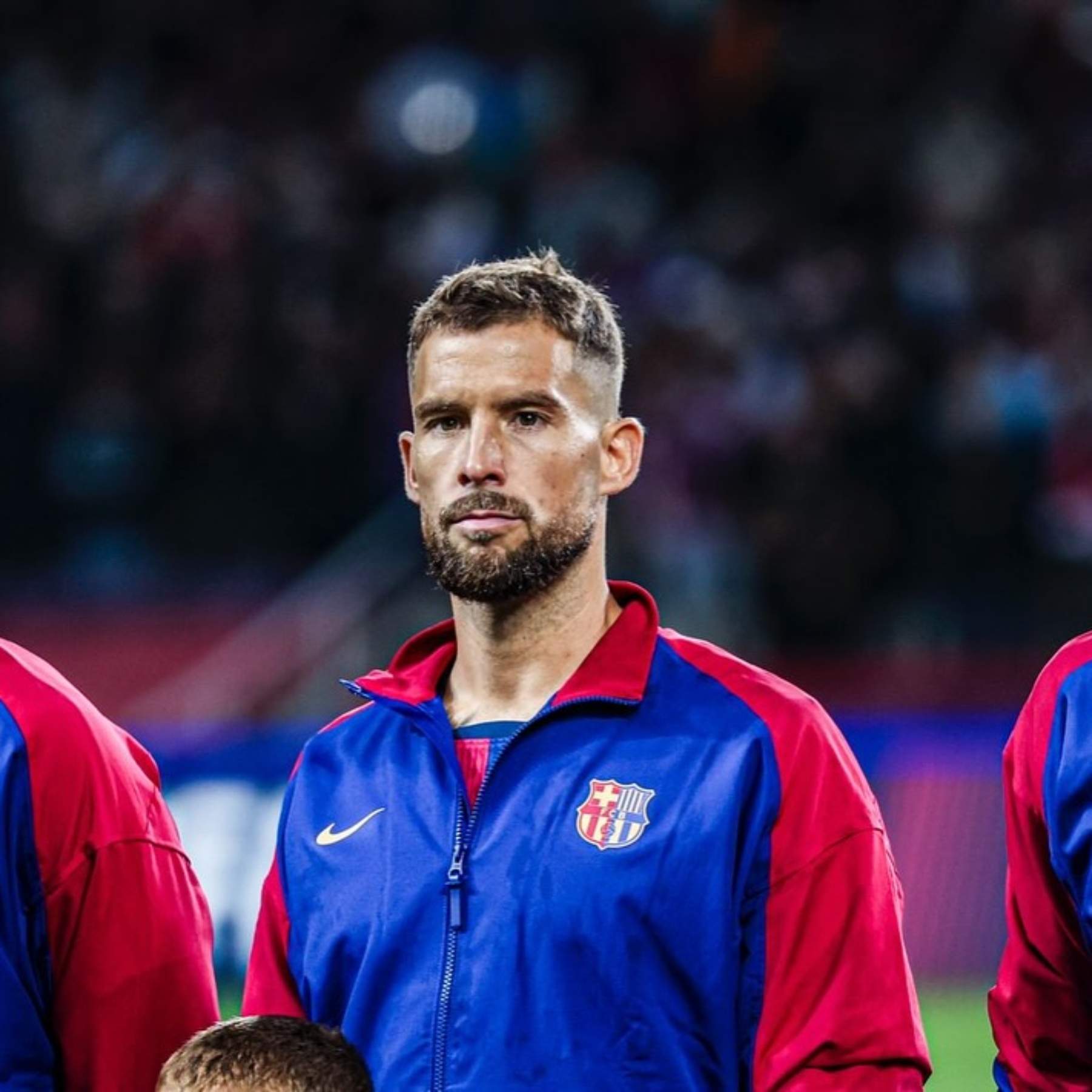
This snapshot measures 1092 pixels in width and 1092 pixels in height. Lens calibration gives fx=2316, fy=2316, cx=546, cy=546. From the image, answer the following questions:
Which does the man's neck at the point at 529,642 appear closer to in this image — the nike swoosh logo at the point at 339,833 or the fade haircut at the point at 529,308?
the nike swoosh logo at the point at 339,833

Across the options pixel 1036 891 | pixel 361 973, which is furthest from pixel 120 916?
pixel 1036 891

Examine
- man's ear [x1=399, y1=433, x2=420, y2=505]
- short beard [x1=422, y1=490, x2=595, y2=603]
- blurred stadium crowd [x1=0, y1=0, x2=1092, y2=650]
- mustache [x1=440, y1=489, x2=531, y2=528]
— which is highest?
blurred stadium crowd [x1=0, y1=0, x2=1092, y2=650]

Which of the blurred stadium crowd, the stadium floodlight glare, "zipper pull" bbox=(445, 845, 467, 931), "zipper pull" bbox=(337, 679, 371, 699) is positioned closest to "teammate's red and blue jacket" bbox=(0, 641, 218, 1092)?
"zipper pull" bbox=(337, 679, 371, 699)

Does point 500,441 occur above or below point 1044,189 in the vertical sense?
below

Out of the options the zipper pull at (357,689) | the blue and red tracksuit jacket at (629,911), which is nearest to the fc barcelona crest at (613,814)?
the blue and red tracksuit jacket at (629,911)

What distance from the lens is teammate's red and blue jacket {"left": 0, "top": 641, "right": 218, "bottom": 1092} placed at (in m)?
3.42

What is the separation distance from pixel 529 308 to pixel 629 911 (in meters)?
0.95

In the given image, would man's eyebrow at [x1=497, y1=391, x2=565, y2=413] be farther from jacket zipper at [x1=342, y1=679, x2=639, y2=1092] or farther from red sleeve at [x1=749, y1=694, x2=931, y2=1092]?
red sleeve at [x1=749, y1=694, x2=931, y2=1092]

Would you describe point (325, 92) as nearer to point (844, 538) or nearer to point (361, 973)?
point (844, 538)

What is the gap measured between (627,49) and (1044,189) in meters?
2.63

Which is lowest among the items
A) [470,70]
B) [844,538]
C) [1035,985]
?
[1035,985]

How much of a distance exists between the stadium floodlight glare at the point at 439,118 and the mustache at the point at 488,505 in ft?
32.1

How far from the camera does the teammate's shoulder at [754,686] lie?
338 centimetres

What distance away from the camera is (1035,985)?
3.48 m
